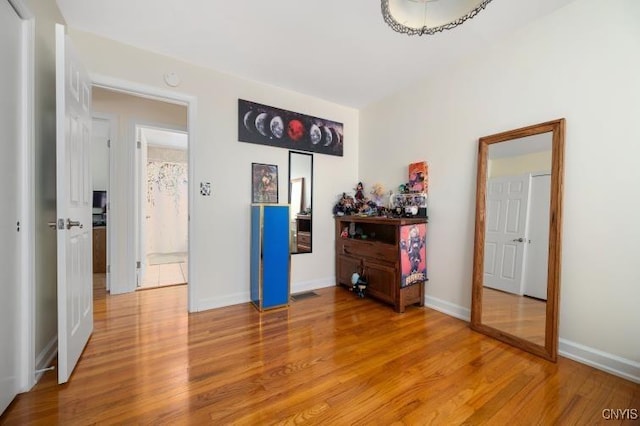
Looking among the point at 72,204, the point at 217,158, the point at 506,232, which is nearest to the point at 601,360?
the point at 506,232

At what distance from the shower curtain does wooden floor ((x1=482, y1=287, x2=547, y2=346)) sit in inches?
223

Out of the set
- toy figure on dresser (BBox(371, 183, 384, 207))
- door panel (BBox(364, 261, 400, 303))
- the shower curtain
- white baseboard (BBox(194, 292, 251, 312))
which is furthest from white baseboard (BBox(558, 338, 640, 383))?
the shower curtain

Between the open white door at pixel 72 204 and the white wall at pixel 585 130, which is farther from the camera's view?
the white wall at pixel 585 130

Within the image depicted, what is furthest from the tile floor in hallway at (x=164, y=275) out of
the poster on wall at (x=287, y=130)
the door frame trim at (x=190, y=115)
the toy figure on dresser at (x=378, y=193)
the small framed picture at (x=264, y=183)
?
the toy figure on dresser at (x=378, y=193)

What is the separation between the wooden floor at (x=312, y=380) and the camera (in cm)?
130

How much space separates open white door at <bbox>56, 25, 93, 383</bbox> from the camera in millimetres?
1419

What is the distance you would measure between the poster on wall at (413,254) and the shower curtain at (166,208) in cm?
494

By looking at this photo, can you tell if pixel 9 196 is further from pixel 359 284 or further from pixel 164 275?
pixel 164 275

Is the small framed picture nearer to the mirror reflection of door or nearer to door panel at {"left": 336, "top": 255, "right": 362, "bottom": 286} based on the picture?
door panel at {"left": 336, "top": 255, "right": 362, "bottom": 286}

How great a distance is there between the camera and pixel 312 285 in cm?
332

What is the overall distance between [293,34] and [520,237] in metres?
2.46

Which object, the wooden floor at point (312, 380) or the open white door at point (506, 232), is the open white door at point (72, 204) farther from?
the open white door at point (506, 232)

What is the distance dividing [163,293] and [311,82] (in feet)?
9.94

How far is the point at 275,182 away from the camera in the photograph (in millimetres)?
3012
